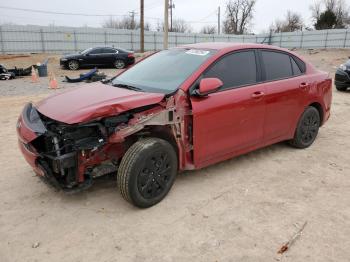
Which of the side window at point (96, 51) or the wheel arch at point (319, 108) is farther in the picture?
the side window at point (96, 51)

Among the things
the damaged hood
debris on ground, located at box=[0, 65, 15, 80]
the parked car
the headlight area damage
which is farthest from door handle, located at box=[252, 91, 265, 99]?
debris on ground, located at box=[0, 65, 15, 80]

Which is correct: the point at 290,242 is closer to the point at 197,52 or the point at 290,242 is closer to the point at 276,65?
the point at 197,52

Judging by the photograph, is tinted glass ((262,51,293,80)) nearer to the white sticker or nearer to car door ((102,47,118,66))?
the white sticker

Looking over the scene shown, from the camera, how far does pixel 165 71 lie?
416cm

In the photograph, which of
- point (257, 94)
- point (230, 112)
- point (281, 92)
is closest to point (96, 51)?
point (281, 92)

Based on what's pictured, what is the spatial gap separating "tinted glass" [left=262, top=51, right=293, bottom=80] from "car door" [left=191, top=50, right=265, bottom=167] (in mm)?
216

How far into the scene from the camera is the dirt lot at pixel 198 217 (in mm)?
2885

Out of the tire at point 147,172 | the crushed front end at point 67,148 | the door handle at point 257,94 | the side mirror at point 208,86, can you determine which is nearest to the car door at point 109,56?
the door handle at point 257,94

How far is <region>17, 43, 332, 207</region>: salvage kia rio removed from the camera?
10.9 feet

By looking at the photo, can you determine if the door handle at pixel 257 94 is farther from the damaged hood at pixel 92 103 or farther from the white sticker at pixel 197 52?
the damaged hood at pixel 92 103

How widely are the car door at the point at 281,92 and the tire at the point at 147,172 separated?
1.65 metres

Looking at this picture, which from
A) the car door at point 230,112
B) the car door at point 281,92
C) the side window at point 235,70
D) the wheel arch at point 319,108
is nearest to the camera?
the car door at point 230,112

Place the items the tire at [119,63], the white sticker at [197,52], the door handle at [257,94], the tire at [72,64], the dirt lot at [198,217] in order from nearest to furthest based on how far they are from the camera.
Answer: the dirt lot at [198,217], the white sticker at [197,52], the door handle at [257,94], the tire at [72,64], the tire at [119,63]

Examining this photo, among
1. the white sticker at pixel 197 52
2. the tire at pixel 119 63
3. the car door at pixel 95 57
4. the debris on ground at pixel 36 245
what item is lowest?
the debris on ground at pixel 36 245
